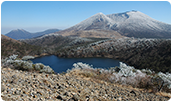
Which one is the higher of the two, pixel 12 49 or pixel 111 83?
pixel 111 83

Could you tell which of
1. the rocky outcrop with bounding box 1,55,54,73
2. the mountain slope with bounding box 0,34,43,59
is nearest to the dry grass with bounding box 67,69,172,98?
the rocky outcrop with bounding box 1,55,54,73

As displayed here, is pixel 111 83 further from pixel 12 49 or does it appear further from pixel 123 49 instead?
pixel 12 49

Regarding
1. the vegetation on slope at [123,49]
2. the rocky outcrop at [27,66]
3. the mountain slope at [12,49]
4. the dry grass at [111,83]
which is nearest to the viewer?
the rocky outcrop at [27,66]

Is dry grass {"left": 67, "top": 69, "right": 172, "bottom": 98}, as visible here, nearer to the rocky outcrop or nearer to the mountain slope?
the rocky outcrop

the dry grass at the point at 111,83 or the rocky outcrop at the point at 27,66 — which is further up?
the rocky outcrop at the point at 27,66

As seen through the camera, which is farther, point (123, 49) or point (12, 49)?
point (123, 49)

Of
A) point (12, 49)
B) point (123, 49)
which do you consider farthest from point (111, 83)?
point (12, 49)

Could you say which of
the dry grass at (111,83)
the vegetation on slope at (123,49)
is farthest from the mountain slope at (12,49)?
the dry grass at (111,83)

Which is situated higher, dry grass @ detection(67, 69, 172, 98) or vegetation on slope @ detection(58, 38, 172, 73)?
dry grass @ detection(67, 69, 172, 98)

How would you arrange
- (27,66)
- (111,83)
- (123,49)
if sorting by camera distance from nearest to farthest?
(111,83) < (27,66) < (123,49)

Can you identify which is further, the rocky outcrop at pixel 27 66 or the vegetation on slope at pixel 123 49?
the vegetation on slope at pixel 123 49

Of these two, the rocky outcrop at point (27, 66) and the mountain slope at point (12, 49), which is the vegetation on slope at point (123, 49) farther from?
the rocky outcrop at point (27, 66)

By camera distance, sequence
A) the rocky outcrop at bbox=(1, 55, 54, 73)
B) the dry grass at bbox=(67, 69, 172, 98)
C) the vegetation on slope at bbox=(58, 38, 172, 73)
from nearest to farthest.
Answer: the rocky outcrop at bbox=(1, 55, 54, 73) → the dry grass at bbox=(67, 69, 172, 98) → the vegetation on slope at bbox=(58, 38, 172, 73)
